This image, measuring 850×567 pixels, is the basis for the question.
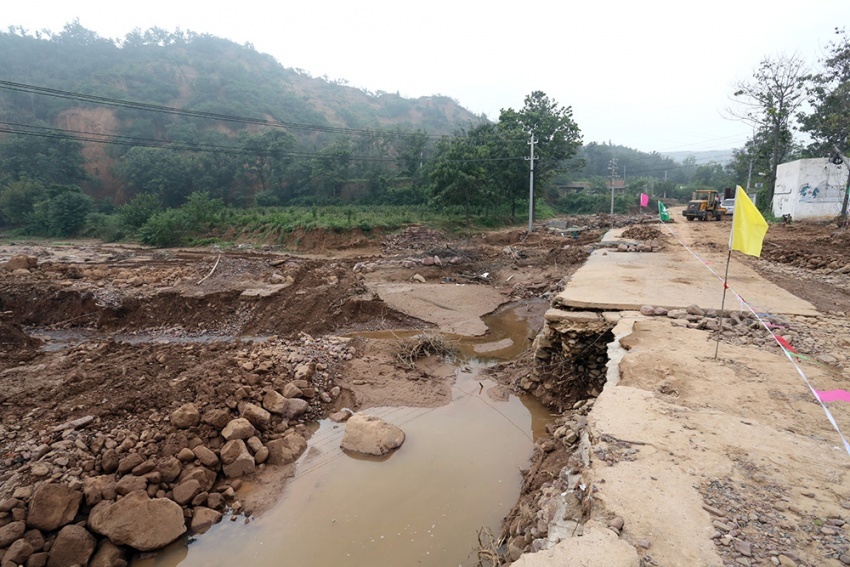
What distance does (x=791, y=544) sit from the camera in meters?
2.45

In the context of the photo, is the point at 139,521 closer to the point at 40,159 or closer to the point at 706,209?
the point at 706,209

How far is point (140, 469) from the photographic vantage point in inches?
191

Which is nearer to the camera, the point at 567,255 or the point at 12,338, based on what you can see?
the point at 12,338

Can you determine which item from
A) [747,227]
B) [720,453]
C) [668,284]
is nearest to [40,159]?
[668,284]

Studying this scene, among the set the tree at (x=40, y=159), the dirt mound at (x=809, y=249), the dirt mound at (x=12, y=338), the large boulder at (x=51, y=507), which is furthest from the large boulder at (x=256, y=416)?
the tree at (x=40, y=159)

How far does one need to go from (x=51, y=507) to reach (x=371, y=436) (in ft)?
11.4

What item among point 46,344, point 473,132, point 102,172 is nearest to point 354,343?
point 46,344

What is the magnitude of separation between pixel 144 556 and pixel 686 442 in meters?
5.38

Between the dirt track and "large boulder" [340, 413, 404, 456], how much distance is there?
890 millimetres

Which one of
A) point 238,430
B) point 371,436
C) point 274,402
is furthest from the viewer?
point 274,402

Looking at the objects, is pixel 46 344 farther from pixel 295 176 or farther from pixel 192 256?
pixel 295 176

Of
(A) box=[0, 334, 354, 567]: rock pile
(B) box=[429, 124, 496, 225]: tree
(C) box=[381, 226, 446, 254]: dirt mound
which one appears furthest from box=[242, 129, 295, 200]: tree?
(A) box=[0, 334, 354, 567]: rock pile

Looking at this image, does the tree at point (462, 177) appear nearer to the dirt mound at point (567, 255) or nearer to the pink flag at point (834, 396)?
the dirt mound at point (567, 255)

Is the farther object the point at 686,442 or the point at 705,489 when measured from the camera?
the point at 686,442
